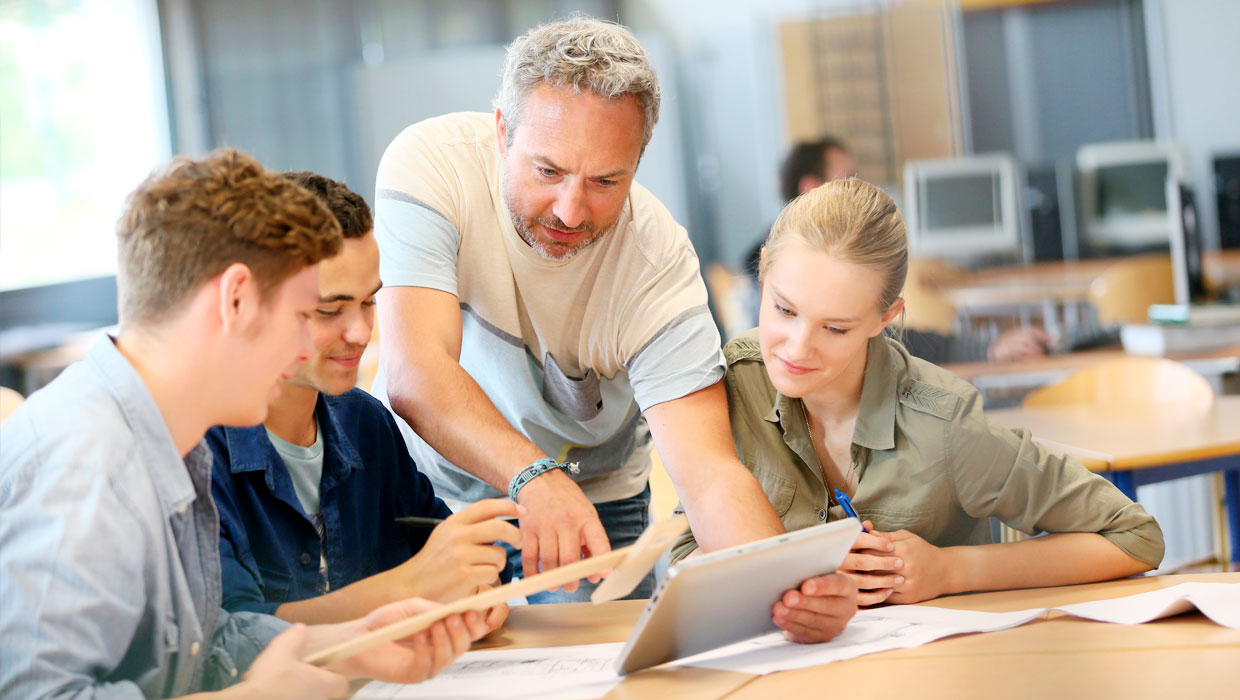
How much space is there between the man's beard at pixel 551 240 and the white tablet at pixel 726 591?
1.73ft

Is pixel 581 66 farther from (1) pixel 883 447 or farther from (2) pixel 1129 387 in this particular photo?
(2) pixel 1129 387

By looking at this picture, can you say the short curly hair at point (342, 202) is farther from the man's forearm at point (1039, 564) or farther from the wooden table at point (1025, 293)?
the wooden table at point (1025, 293)

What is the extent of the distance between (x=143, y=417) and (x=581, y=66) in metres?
0.68

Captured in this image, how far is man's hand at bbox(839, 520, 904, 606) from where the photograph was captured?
126cm

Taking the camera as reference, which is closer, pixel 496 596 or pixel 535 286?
pixel 496 596

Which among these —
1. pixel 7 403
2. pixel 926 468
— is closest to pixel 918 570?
pixel 926 468

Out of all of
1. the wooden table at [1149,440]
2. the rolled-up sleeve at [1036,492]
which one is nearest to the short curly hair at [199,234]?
the rolled-up sleeve at [1036,492]

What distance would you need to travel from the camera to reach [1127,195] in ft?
20.0

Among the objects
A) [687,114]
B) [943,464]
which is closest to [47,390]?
[943,464]

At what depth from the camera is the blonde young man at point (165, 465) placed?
0.83 m

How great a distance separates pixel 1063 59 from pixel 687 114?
8.06 ft

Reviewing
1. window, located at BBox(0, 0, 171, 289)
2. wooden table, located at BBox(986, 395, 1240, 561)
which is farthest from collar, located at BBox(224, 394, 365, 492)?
window, located at BBox(0, 0, 171, 289)

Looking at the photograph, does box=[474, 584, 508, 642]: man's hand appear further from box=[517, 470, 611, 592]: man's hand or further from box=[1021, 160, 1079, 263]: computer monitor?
box=[1021, 160, 1079, 263]: computer monitor

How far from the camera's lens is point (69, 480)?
2.78 feet
